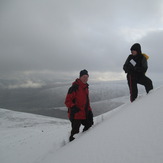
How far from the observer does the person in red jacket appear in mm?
3865

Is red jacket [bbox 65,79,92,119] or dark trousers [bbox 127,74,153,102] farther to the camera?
dark trousers [bbox 127,74,153,102]

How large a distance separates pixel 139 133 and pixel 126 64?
310 centimetres

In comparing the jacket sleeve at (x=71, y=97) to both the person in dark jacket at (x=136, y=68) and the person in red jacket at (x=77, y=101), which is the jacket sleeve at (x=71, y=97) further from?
the person in dark jacket at (x=136, y=68)

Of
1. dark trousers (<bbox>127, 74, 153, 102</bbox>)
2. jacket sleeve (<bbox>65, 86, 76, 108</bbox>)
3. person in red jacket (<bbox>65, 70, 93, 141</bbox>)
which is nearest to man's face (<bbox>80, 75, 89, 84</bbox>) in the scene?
person in red jacket (<bbox>65, 70, 93, 141</bbox>)

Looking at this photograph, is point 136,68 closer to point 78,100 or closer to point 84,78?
point 84,78

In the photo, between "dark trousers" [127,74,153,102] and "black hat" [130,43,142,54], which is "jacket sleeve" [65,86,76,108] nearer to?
"dark trousers" [127,74,153,102]

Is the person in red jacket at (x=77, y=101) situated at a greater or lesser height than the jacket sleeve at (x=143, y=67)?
lesser

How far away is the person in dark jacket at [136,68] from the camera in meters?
4.16

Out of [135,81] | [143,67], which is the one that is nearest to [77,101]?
[135,81]

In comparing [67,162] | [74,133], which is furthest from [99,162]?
[74,133]

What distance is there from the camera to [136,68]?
13.6 ft

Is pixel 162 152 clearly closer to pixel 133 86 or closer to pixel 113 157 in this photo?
pixel 113 157

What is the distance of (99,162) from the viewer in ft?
4.38

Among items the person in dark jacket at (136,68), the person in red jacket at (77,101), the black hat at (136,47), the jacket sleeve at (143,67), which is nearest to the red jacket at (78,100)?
the person in red jacket at (77,101)
